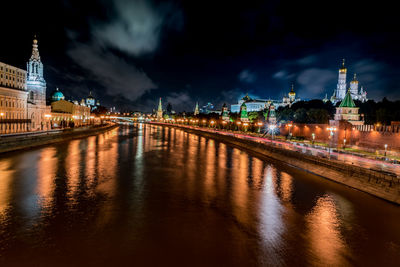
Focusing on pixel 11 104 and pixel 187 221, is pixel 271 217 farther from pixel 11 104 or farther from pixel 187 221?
pixel 11 104

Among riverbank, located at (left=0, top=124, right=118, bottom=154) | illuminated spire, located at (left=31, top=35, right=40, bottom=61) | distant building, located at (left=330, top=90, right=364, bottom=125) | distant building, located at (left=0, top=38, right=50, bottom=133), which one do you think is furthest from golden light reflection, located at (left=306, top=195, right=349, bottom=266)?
illuminated spire, located at (left=31, top=35, right=40, bottom=61)

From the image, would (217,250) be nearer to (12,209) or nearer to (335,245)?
(335,245)

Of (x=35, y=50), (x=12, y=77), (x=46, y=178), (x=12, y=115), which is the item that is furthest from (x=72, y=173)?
(x=35, y=50)

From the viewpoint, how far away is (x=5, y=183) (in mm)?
14227

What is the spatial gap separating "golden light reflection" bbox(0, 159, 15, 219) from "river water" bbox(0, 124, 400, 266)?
0.17ft

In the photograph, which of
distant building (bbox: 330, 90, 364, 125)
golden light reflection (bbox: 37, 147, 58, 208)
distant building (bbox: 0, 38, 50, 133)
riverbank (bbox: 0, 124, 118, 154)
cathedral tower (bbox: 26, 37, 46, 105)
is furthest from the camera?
cathedral tower (bbox: 26, 37, 46, 105)

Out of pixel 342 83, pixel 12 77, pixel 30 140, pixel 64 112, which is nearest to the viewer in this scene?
pixel 30 140

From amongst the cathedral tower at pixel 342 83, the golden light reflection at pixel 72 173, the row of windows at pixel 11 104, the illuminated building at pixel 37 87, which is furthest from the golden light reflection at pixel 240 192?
the cathedral tower at pixel 342 83

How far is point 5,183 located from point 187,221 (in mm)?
11715

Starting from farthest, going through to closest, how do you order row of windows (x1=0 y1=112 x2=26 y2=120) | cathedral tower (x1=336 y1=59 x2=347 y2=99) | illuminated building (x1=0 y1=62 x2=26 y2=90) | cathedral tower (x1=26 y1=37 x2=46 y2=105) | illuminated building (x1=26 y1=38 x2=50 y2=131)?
cathedral tower (x1=336 y1=59 x2=347 y2=99)
cathedral tower (x1=26 y1=37 x2=46 y2=105)
illuminated building (x1=26 y1=38 x2=50 y2=131)
illuminated building (x1=0 y1=62 x2=26 y2=90)
row of windows (x1=0 y1=112 x2=26 y2=120)

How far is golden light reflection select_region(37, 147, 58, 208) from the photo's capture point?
1188cm

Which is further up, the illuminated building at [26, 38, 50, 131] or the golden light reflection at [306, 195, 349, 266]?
the illuminated building at [26, 38, 50, 131]

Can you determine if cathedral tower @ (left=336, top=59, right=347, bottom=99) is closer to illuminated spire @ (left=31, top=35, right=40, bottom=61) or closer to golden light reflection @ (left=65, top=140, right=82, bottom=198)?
illuminated spire @ (left=31, top=35, right=40, bottom=61)

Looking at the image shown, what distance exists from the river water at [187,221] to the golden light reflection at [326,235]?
4 cm
